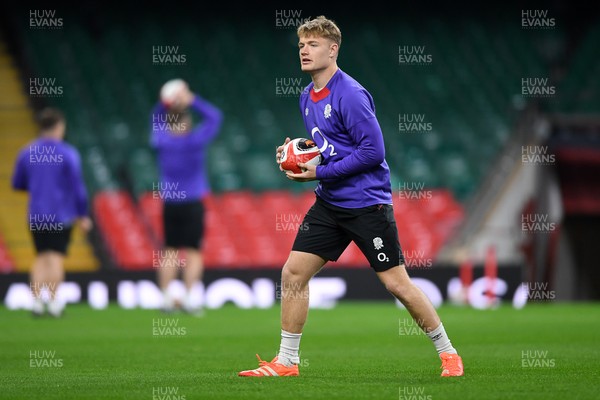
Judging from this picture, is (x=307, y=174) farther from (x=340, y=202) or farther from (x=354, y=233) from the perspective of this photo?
(x=354, y=233)

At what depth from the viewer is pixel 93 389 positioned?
647 cm

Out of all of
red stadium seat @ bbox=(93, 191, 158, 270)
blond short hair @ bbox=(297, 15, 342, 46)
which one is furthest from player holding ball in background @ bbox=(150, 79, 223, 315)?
blond short hair @ bbox=(297, 15, 342, 46)

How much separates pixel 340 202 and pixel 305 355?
2.04 meters

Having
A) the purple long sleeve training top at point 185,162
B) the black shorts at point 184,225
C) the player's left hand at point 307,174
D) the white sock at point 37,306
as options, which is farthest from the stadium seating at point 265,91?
the player's left hand at point 307,174

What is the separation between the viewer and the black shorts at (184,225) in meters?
13.5

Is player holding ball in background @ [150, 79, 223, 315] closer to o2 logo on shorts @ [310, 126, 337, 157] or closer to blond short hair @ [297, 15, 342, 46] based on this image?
o2 logo on shorts @ [310, 126, 337, 157]

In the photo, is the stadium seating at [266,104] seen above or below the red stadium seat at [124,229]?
above

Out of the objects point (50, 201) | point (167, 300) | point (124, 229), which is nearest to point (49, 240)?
point (50, 201)

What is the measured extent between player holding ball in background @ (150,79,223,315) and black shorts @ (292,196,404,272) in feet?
20.7

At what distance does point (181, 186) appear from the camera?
44.7ft

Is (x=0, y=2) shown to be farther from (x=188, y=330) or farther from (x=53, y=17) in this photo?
(x=188, y=330)

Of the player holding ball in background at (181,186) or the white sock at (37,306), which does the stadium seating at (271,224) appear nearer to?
the player holding ball in background at (181,186)

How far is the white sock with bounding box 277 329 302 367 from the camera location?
7.15 metres

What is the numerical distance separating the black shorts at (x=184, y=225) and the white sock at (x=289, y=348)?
635 cm
